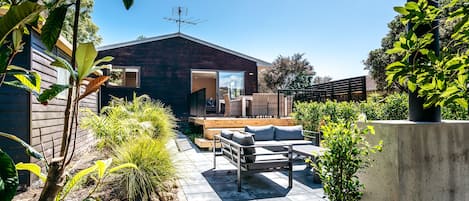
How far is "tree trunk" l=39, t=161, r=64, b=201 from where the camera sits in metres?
0.91

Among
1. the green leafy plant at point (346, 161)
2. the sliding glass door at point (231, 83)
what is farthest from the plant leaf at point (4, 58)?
the sliding glass door at point (231, 83)

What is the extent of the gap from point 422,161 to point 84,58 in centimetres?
215

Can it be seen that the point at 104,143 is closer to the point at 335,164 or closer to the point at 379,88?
the point at 335,164

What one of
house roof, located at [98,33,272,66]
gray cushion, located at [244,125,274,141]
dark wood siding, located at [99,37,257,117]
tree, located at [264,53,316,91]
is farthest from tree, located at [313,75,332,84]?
gray cushion, located at [244,125,274,141]

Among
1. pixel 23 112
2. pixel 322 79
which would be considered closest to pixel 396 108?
pixel 23 112

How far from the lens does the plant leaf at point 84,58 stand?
0.92 m

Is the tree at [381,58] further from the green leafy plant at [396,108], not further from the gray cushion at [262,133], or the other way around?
the gray cushion at [262,133]

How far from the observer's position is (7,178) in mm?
759

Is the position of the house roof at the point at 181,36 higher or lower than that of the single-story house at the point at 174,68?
higher

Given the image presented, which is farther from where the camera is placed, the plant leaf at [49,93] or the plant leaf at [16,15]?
the plant leaf at [49,93]

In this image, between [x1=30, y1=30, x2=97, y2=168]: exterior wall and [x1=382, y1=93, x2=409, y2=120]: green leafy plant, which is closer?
[x1=30, y1=30, x2=97, y2=168]: exterior wall

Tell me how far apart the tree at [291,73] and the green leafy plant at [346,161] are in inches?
875

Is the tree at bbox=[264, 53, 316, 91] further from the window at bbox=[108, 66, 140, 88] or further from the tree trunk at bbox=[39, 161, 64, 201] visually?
the tree trunk at bbox=[39, 161, 64, 201]

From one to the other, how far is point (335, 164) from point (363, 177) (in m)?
0.28
